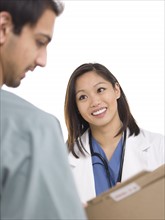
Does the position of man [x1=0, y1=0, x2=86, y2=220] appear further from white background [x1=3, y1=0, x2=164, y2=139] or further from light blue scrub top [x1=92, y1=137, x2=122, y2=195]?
white background [x1=3, y1=0, x2=164, y2=139]

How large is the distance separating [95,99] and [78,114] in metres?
0.16

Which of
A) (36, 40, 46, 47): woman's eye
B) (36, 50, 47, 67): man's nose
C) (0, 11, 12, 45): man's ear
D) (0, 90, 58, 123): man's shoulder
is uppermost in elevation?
(0, 11, 12, 45): man's ear

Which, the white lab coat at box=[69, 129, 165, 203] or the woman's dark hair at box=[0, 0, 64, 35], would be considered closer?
the woman's dark hair at box=[0, 0, 64, 35]

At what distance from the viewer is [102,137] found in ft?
5.73

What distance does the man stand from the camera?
0.61 meters

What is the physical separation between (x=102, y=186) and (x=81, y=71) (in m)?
0.53

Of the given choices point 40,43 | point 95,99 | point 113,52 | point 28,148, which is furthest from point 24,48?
point 113,52

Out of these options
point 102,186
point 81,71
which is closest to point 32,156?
point 102,186

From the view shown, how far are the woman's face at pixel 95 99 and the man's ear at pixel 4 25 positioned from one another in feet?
3.32

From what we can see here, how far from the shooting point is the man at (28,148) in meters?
0.61

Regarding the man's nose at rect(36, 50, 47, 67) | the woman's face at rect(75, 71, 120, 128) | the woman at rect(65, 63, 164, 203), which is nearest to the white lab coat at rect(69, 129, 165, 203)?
the woman at rect(65, 63, 164, 203)

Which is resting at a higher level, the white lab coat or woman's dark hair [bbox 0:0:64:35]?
woman's dark hair [bbox 0:0:64:35]

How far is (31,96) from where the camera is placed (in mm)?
2254

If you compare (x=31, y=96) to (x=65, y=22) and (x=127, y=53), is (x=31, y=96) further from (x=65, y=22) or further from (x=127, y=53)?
(x=127, y=53)
